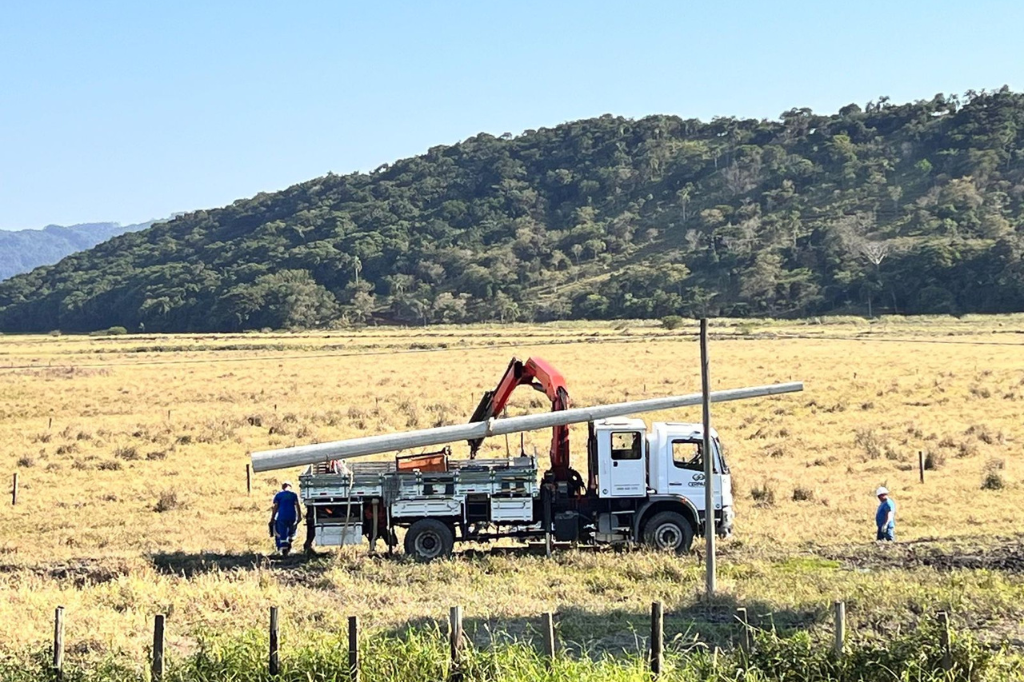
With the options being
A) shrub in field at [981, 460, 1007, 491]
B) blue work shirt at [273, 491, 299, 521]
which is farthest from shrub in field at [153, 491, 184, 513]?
shrub in field at [981, 460, 1007, 491]

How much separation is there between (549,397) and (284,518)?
4.71m

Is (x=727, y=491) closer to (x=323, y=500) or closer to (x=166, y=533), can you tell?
(x=323, y=500)

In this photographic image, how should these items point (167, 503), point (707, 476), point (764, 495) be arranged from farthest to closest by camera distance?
point (167, 503) < point (764, 495) < point (707, 476)

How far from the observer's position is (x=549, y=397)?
18328 millimetres

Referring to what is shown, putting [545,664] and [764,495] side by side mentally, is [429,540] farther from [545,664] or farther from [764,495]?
[545,664]

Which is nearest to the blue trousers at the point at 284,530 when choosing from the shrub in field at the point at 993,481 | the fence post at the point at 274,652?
the fence post at the point at 274,652

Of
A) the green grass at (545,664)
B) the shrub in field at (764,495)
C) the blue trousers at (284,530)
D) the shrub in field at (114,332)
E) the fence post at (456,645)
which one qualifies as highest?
the shrub in field at (114,332)

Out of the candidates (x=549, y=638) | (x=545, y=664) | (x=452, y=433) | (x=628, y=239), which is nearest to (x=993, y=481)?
(x=452, y=433)

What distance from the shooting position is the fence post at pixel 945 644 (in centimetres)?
924

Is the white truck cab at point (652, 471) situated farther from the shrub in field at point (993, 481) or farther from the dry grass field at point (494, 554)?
the shrub in field at point (993, 481)

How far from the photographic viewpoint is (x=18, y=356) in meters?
75.1

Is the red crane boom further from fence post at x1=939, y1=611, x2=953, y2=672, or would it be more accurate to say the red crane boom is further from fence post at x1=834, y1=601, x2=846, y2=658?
fence post at x1=939, y1=611, x2=953, y2=672

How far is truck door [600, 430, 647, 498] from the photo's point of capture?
58.1 ft

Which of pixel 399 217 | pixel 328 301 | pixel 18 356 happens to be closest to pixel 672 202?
pixel 399 217
